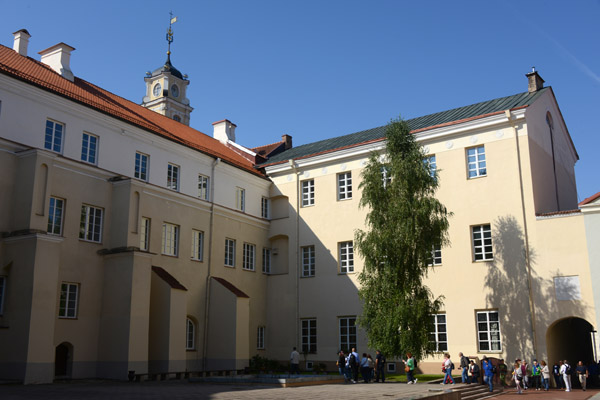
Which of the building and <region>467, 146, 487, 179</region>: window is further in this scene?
<region>467, 146, 487, 179</region>: window

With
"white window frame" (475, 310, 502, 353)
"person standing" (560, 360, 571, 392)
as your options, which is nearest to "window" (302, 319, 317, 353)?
"white window frame" (475, 310, 502, 353)

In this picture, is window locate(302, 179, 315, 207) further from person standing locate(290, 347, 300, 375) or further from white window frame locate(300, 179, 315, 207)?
person standing locate(290, 347, 300, 375)

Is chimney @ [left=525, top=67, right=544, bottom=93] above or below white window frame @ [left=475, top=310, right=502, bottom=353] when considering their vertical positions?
above

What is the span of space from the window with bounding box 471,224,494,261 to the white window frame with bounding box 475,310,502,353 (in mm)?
2496

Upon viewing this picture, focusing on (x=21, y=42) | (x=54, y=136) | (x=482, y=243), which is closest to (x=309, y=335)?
(x=482, y=243)

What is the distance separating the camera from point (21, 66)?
2394 centimetres

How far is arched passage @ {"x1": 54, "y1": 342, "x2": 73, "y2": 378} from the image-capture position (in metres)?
21.6

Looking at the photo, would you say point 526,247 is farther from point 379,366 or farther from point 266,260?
point 266,260

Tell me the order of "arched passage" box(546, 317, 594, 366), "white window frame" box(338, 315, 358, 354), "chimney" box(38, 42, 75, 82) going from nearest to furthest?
1. "arched passage" box(546, 317, 594, 366)
2. "chimney" box(38, 42, 75, 82)
3. "white window frame" box(338, 315, 358, 354)

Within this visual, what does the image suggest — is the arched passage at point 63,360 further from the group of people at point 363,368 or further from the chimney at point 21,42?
the chimney at point 21,42

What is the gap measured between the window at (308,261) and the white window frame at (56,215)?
44.9ft

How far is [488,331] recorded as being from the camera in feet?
82.4

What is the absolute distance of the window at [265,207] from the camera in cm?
3319

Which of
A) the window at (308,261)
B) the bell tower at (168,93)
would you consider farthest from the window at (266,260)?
the bell tower at (168,93)
